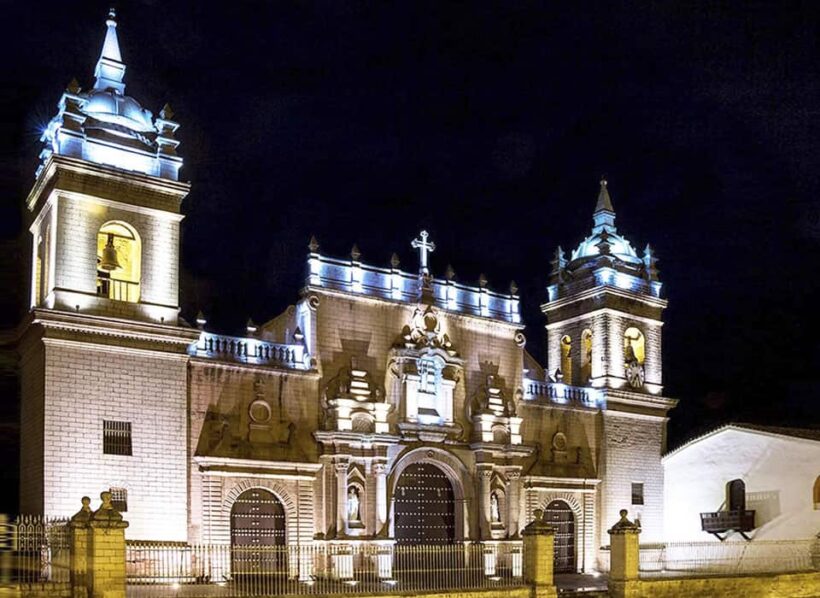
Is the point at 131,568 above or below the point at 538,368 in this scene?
below

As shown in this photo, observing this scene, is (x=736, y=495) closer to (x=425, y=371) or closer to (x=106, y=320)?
(x=425, y=371)

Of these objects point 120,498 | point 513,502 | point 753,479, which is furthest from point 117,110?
point 753,479

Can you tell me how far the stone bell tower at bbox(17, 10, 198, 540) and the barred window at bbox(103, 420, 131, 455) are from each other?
0.08 feet

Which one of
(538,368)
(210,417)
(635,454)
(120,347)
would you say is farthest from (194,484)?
(635,454)

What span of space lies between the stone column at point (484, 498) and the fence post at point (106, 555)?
13.9 meters

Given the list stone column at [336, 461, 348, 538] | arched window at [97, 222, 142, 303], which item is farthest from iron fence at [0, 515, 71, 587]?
stone column at [336, 461, 348, 538]

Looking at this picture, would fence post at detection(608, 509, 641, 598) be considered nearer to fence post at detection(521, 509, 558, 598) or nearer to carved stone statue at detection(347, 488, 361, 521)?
fence post at detection(521, 509, 558, 598)

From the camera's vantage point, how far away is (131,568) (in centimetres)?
2141

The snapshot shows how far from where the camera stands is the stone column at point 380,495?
26516mm

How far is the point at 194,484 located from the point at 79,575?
7.41 m

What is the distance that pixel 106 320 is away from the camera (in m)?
22.5

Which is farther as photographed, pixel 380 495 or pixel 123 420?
pixel 380 495

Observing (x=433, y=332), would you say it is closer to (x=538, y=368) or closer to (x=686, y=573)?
(x=538, y=368)

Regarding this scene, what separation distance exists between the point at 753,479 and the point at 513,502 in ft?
29.8
